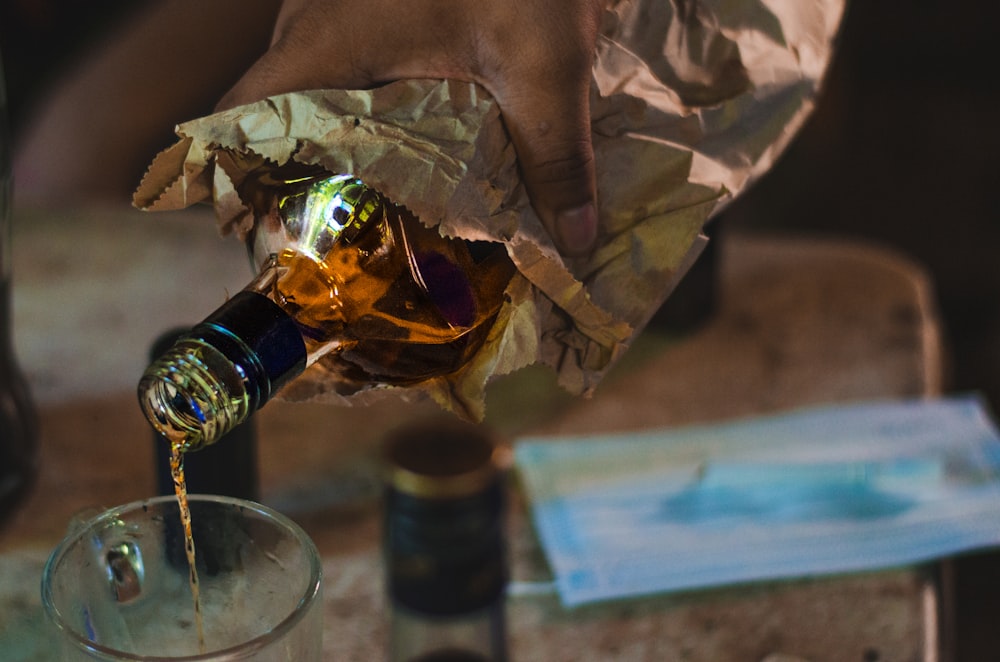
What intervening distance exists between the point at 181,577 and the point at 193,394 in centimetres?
10

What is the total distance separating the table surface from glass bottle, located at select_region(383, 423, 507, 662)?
0.02m

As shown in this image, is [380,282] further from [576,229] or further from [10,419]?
[10,419]

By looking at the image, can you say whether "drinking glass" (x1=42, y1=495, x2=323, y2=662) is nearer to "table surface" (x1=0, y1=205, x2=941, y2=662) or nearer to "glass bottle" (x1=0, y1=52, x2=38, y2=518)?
"table surface" (x1=0, y1=205, x2=941, y2=662)

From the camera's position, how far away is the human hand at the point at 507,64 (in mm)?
420

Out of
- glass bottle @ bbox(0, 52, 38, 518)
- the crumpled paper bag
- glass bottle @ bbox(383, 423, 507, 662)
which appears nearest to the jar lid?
glass bottle @ bbox(383, 423, 507, 662)

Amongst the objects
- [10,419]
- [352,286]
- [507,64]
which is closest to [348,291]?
[352,286]

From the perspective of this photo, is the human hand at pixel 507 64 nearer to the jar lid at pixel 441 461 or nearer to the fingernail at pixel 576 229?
the fingernail at pixel 576 229

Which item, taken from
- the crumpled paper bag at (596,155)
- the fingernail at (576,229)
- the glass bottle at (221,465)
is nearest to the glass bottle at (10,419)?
the glass bottle at (221,465)

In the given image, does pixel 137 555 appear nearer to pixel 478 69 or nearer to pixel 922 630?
pixel 478 69

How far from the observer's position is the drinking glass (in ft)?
1.36

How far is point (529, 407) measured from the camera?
806mm

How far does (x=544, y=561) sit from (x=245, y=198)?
31 centimetres

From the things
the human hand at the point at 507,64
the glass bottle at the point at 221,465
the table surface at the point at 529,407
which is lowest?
the table surface at the point at 529,407

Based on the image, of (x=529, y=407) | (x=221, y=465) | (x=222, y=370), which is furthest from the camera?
(x=529, y=407)
